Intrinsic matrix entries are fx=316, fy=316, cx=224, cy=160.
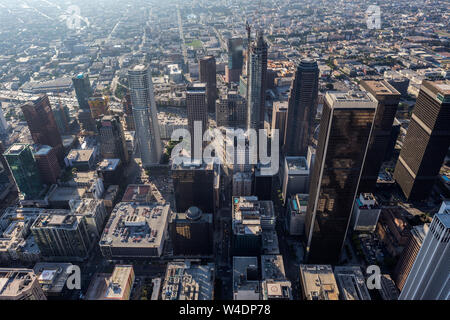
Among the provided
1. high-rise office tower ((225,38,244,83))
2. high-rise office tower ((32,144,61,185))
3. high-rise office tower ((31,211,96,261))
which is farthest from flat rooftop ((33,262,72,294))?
high-rise office tower ((225,38,244,83))

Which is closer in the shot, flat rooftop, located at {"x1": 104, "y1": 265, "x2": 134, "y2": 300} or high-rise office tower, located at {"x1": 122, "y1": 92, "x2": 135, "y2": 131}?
flat rooftop, located at {"x1": 104, "y1": 265, "x2": 134, "y2": 300}

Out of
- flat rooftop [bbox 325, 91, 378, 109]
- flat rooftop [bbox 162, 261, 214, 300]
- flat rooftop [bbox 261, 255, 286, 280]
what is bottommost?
flat rooftop [bbox 261, 255, 286, 280]

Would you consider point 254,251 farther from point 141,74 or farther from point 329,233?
point 141,74

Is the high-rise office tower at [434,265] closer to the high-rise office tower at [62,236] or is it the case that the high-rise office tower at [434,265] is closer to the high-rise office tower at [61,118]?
the high-rise office tower at [62,236]

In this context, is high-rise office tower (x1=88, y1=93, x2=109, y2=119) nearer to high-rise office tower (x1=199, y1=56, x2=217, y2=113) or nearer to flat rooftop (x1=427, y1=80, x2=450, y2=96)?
high-rise office tower (x1=199, y1=56, x2=217, y2=113)

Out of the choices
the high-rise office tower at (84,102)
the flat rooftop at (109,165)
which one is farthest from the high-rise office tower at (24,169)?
the high-rise office tower at (84,102)
